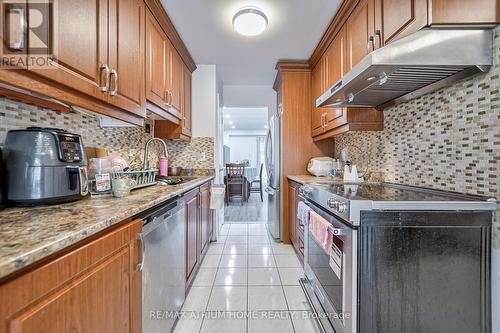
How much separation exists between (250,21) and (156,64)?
87 centimetres

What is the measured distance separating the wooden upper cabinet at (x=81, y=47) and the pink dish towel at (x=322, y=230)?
4.46 ft

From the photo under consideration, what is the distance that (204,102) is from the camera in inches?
121

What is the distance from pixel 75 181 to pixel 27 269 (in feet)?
2.02

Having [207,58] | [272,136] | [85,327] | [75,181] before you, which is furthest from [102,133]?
[272,136]

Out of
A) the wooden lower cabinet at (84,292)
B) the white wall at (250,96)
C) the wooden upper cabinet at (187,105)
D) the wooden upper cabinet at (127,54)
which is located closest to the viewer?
the wooden lower cabinet at (84,292)

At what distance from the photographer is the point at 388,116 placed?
6.22 feet

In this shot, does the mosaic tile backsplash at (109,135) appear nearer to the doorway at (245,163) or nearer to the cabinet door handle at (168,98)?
the cabinet door handle at (168,98)

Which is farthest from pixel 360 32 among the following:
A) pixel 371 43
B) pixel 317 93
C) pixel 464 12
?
pixel 317 93

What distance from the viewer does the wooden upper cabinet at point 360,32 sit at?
5.03 ft

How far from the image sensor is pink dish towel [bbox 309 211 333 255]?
1.26m

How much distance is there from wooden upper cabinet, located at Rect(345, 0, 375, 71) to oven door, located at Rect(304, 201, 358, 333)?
116cm

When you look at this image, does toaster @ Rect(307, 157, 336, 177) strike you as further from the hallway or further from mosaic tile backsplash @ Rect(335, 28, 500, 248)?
the hallway

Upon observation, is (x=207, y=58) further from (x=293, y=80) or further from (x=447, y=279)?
(x=447, y=279)

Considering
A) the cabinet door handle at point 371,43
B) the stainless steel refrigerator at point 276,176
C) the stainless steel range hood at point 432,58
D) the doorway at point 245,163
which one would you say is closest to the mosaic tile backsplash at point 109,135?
the stainless steel refrigerator at point 276,176
